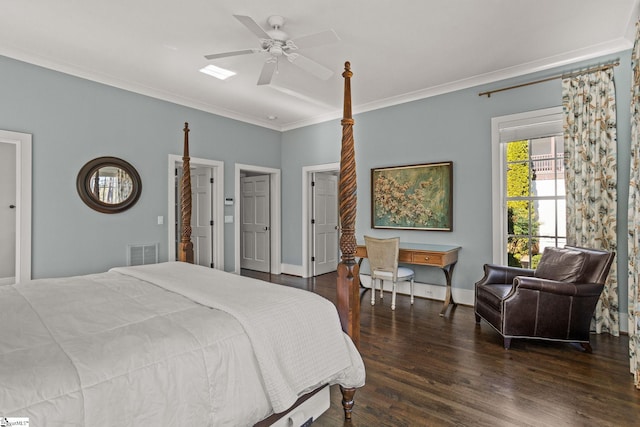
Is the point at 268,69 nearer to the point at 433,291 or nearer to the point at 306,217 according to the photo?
the point at 306,217

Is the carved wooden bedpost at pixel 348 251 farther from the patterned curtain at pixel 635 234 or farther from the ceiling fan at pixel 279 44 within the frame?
the patterned curtain at pixel 635 234

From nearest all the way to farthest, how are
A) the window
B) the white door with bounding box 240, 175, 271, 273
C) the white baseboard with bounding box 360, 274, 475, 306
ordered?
the window, the white baseboard with bounding box 360, 274, 475, 306, the white door with bounding box 240, 175, 271, 273

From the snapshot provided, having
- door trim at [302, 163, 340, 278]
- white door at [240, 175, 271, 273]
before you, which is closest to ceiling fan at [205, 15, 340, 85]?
door trim at [302, 163, 340, 278]

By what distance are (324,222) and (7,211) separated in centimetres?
494

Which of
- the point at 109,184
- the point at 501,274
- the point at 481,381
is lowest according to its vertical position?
the point at 481,381

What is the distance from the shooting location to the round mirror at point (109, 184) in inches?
150

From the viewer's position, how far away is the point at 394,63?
361cm

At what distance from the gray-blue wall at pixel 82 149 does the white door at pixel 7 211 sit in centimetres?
206

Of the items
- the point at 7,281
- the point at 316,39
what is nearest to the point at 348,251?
the point at 316,39

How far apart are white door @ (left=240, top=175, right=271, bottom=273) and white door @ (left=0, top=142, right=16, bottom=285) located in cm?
352

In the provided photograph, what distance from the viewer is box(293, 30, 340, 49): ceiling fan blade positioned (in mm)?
2461

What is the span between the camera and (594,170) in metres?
3.24

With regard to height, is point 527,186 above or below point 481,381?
above

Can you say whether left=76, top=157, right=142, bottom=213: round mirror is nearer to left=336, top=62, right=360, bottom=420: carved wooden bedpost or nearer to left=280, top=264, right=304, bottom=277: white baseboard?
left=280, top=264, right=304, bottom=277: white baseboard
